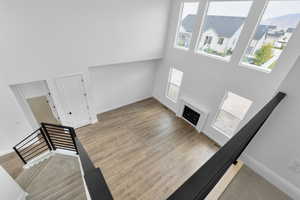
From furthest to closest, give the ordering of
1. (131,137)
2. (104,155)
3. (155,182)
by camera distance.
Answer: (131,137) < (104,155) < (155,182)

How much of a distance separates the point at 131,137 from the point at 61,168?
2452 millimetres

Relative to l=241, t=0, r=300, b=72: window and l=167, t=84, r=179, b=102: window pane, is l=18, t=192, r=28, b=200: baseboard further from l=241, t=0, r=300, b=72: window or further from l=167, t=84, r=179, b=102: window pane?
l=241, t=0, r=300, b=72: window

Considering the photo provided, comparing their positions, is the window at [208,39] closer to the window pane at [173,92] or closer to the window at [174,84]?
the window at [174,84]

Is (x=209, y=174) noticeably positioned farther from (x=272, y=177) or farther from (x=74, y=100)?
(x=74, y=100)

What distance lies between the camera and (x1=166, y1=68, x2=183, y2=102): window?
Answer: 650 centimetres

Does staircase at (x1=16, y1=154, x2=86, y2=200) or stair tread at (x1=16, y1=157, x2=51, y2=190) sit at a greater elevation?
staircase at (x1=16, y1=154, x2=86, y2=200)

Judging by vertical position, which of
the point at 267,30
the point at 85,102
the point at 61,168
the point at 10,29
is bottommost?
the point at 61,168

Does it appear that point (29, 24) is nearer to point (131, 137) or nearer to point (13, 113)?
point (13, 113)

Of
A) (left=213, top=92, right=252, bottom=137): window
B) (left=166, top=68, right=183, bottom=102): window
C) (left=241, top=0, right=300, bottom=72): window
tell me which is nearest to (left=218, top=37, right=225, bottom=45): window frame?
(left=241, top=0, right=300, bottom=72): window

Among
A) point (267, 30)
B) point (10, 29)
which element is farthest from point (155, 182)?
point (10, 29)

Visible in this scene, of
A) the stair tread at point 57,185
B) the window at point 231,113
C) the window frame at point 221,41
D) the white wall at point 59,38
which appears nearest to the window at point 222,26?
the window frame at point 221,41

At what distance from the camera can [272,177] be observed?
202 centimetres

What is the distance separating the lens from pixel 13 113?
4070 millimetres

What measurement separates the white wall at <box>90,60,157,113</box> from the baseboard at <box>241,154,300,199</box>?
546 cm
